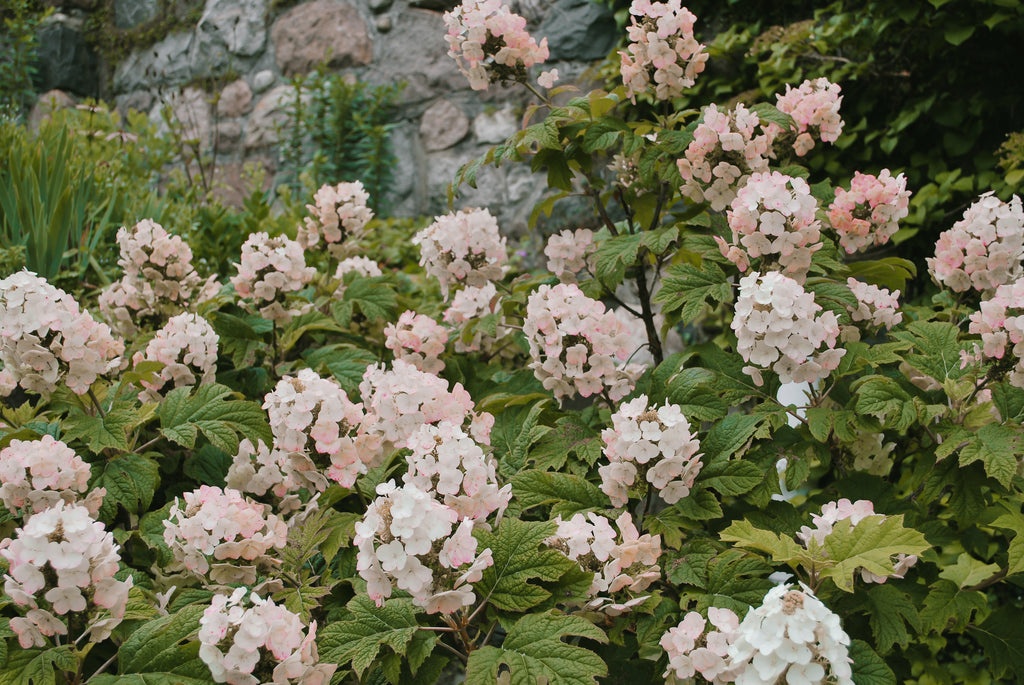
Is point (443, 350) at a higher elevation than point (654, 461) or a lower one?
lower

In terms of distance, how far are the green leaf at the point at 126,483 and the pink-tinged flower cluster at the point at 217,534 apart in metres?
0.21

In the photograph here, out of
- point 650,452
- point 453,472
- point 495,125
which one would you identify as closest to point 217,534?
point 453,472

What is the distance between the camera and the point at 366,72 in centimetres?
575

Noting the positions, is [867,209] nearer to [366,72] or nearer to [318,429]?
[318,429]

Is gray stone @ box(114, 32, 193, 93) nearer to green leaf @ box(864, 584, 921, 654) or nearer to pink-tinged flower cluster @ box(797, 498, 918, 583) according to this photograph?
pink-tinged flower cluster @ box(797, 498, 918, 583)

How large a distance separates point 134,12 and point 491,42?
19.4 feet

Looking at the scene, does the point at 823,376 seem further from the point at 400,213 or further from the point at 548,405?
the point at 400,213

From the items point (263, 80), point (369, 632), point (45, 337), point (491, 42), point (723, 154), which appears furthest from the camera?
point (263, 80)

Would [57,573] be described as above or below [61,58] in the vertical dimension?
above

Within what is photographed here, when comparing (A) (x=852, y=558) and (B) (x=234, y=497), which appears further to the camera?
(B) (x=234, y=497)

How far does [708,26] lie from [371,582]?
171 inches

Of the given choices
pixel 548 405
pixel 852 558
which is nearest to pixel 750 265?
pixel 548 405

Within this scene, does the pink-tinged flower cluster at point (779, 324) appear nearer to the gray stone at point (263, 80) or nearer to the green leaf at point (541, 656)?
the green leaf at point (541, 656)

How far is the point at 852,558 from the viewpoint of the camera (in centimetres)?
125
